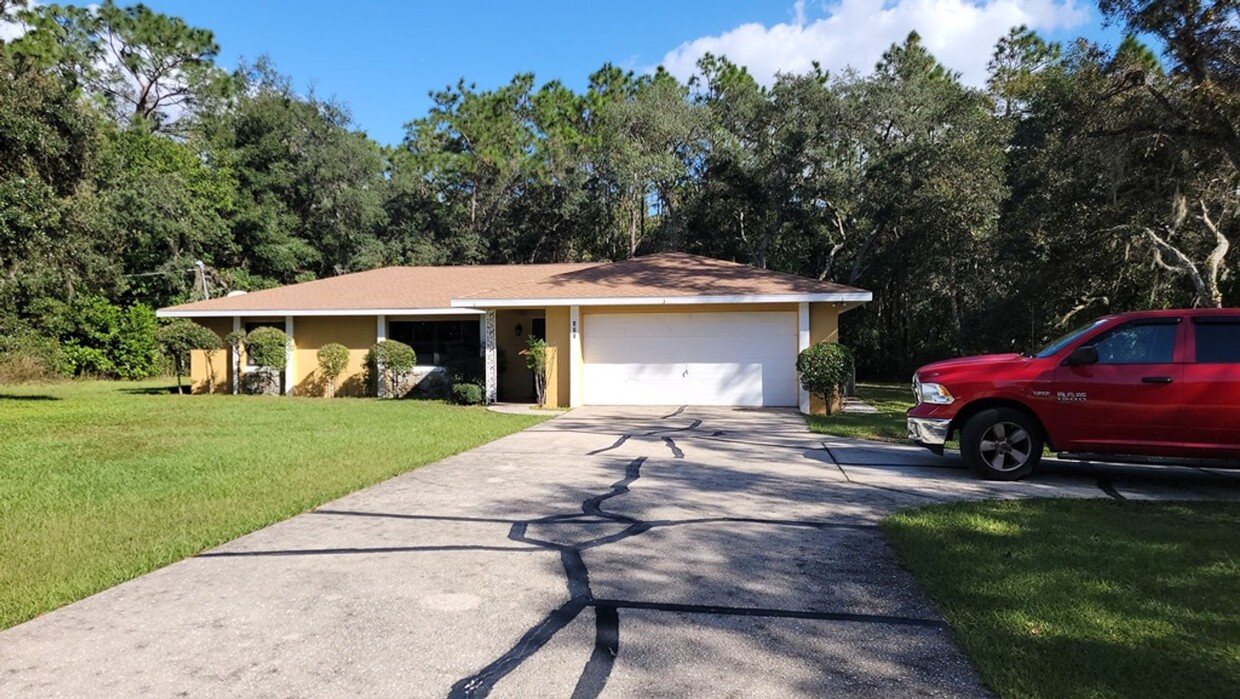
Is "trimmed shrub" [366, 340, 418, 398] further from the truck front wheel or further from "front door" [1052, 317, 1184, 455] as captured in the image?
"front door" [1052, 317, 1184, 455]

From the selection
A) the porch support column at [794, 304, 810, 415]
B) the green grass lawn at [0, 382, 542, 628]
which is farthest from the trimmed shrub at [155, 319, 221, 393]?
the porch support column at [794, 304, 810, 415]

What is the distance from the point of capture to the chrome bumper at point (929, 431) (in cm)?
780

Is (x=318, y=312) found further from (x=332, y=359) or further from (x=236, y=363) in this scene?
(x=236, y=363)

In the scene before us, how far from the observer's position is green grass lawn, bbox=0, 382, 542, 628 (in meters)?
4.98

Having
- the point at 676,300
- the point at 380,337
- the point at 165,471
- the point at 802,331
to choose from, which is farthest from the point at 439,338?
the point at 165,471

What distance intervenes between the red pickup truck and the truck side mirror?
0.01m

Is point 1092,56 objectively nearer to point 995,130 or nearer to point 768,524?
point 995,130

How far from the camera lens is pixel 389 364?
1862 centimetres

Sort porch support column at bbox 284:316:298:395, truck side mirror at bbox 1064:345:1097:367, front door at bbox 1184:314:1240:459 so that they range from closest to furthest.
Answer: front door at bbox 1184:314:1240:459 < truck side mirror at bbox 1064:345:1097:367 < porch support column at bbox 284:316:298:395

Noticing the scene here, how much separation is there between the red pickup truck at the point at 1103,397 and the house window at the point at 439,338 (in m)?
13.7

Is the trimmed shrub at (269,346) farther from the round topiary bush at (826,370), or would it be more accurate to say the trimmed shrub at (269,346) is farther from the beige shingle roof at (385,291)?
the round topiary bush at (826,370)

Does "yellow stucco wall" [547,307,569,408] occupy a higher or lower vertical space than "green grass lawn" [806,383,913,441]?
higher

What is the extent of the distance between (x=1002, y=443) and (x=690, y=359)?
9089 mm

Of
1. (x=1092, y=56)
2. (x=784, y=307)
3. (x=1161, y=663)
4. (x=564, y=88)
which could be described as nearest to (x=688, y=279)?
(x=784, y=307)
